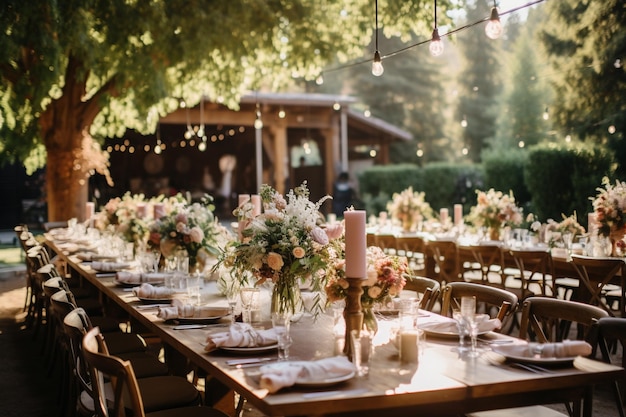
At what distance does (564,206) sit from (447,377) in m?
11.8

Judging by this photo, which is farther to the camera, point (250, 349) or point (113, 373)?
point (250, 349)

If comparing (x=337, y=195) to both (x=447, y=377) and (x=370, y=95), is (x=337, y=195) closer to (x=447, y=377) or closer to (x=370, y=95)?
(x=370, y=95)

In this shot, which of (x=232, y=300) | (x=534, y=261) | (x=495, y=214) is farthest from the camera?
(x=495, y=214)

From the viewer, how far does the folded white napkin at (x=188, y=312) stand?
12.7 ft

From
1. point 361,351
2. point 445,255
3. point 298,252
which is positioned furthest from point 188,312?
point 445,255

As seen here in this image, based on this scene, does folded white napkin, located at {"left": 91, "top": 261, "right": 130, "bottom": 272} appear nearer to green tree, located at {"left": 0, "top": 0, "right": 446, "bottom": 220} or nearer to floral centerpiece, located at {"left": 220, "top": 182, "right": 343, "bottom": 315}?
floral centerpiece, located at {"left": 220, "top": 182, "right": 343, "bottom": 315}

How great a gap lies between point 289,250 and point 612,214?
4238 mm

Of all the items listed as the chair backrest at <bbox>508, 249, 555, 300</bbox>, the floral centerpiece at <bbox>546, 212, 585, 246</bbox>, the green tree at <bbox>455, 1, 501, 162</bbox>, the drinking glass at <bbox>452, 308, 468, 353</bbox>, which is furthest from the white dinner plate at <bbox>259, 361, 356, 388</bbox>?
the green tree at <bbox>455, 1, 501, 162</bbox>

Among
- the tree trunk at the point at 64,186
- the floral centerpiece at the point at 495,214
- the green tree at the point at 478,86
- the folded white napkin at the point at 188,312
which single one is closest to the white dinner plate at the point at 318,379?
the folded white napkin at the point at 188,312

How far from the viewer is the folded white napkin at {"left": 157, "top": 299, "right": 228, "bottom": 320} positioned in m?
3.88

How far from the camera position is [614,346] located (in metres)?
6.70

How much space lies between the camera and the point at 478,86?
34188mm

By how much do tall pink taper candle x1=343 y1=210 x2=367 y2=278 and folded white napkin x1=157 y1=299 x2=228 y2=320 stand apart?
44.4 inches

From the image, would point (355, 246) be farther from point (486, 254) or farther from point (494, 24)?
point (486, 254)
